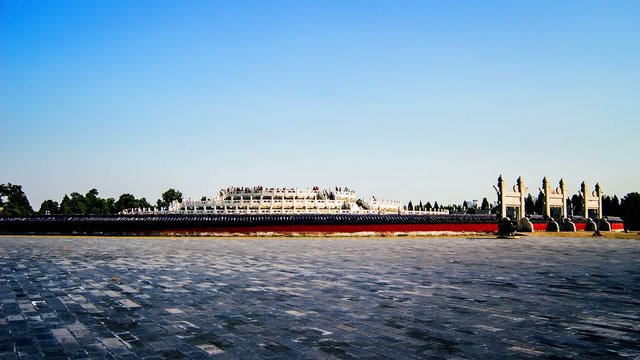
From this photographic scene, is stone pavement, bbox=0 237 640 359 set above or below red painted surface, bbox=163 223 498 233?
below

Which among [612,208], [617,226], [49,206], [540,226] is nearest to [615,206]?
[612,208]

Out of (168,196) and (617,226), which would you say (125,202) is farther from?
(617,226)

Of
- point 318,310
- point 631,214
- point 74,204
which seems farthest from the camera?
point 74,204

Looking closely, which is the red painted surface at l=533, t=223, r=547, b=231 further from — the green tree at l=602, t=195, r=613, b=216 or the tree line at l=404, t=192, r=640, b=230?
the green tree at l=602, t=195, r=613, b=216

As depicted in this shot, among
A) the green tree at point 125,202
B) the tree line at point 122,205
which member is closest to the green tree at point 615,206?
the tree line at point 122,205

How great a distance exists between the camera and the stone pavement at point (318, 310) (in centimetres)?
528

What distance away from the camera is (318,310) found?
7320mm

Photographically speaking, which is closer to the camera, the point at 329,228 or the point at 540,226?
the point at 329,228

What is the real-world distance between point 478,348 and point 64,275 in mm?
9458

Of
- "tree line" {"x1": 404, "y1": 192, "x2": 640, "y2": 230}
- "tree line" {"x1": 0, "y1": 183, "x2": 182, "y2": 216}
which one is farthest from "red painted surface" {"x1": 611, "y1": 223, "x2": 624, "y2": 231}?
"tree line" {"x1": 0, "y1": 183, "x2": 182, "y2": 216}

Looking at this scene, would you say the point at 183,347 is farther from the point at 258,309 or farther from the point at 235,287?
the point at 235,287

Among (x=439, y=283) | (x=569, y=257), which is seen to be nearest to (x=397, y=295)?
(x=439, y=283)

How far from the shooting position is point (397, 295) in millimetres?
8602

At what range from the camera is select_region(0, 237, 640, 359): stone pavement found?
5.28m
